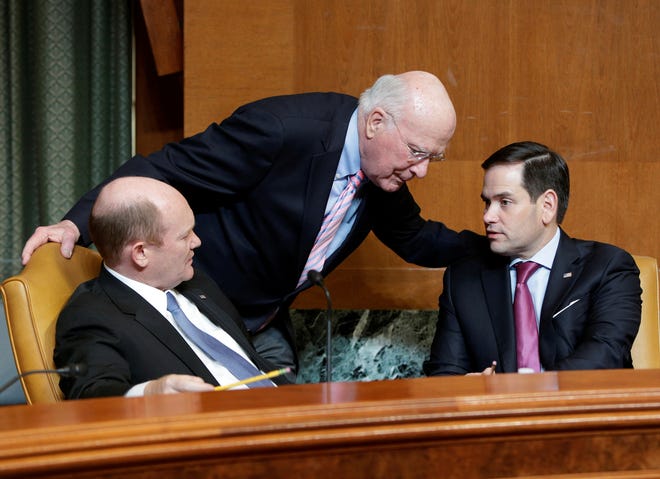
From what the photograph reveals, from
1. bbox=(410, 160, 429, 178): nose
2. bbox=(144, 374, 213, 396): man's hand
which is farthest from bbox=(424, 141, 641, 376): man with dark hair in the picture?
bbox=(144, 374, 213, 396): man's hand

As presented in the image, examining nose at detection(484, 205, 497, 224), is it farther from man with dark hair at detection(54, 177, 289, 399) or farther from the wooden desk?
the wooden desk

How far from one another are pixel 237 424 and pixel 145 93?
140 inches

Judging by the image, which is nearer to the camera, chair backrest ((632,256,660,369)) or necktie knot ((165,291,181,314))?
necktie knot ((165,291,181,314))

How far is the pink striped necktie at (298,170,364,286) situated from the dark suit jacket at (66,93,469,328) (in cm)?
6

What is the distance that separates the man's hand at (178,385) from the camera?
1696mm

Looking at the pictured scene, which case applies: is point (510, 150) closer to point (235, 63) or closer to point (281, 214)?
point (281, 214)

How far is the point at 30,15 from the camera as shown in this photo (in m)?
4.54

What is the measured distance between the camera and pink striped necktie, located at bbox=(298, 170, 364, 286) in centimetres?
301

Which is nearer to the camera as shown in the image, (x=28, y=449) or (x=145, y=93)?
(x=28, y=449)

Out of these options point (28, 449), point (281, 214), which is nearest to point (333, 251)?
point (281, 214)

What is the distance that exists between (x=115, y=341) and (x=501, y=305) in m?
1.39

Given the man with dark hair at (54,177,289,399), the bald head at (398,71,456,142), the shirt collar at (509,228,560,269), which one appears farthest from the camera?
the shirt collar at (509,228,560,269)

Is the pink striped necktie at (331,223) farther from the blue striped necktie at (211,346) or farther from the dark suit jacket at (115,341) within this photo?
the dark suit jacket at (115,341)

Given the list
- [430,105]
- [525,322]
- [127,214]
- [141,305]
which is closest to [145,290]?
[141,305]
